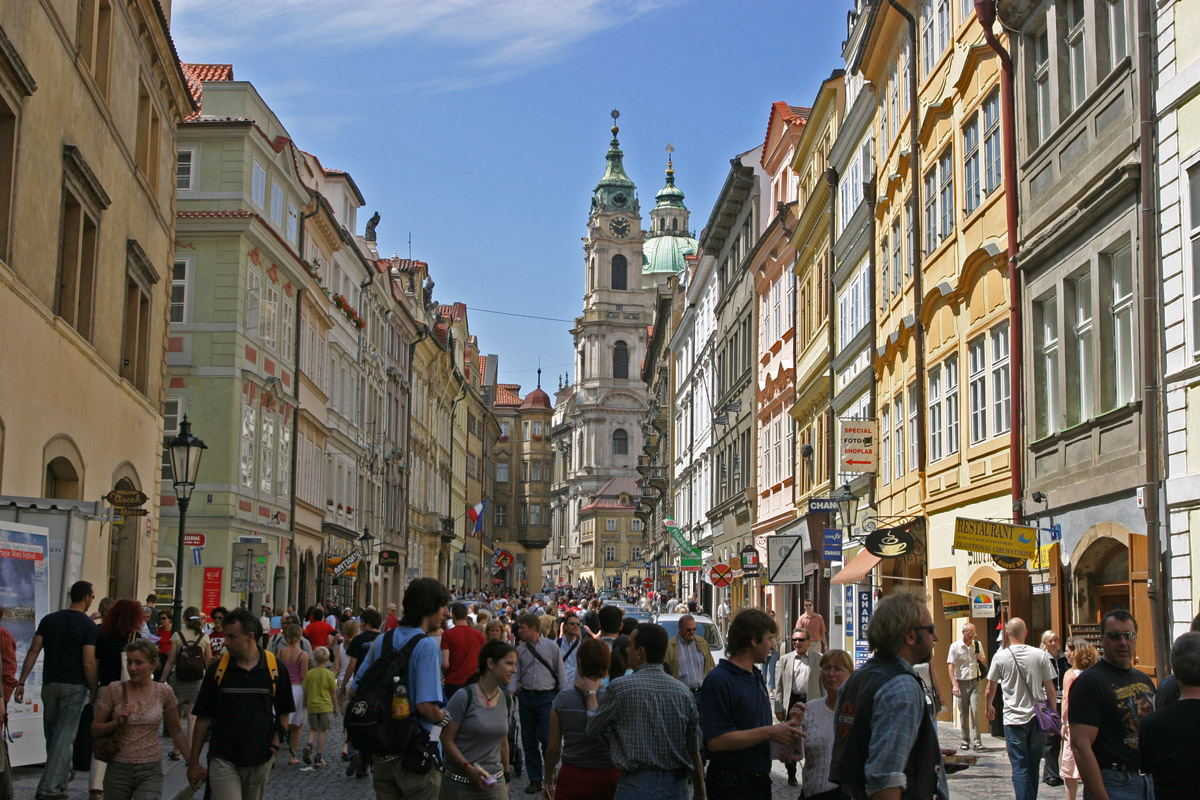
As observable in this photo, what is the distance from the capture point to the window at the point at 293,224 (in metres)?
40.1

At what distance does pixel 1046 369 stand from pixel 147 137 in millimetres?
14925

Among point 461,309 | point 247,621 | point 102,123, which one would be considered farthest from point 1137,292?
point 461,309

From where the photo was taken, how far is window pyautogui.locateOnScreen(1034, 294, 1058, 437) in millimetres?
17859

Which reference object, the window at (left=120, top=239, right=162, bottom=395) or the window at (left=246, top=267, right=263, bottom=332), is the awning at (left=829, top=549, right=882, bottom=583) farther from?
the window at (left=246, top=267, right=263, bottom=332)

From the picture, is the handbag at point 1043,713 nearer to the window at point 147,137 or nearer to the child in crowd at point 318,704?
the child in crowd at point 318,704

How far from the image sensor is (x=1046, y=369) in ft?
59.5

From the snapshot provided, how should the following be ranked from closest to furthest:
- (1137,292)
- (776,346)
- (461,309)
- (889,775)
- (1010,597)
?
1. (889,775)
2. (1137,292)
3. (1010,597)
4. (776,346)
5. (461,309)

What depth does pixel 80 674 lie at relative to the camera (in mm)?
12023

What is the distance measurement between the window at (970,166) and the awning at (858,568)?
6.52m

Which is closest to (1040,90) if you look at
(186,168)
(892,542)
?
(892,542)

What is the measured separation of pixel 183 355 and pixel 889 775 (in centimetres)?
3093

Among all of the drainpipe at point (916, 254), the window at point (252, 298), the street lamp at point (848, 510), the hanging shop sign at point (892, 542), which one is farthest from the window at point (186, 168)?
the hanging shop sign at point (892, 542)

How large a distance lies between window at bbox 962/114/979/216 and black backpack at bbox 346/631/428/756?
14585 mm

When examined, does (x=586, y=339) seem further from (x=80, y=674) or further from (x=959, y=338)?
(x=80, y=674)
